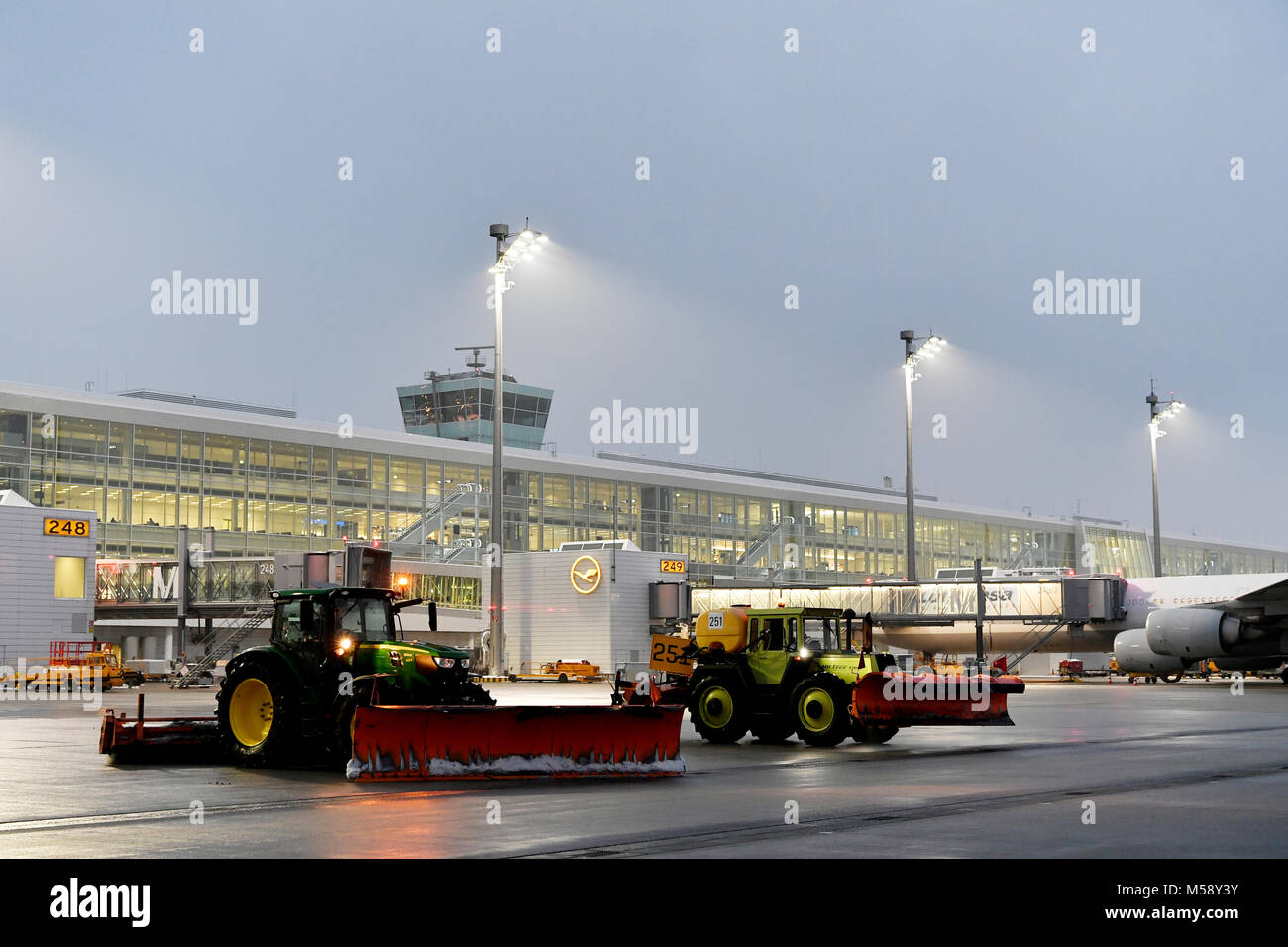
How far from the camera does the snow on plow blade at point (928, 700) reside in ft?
77.9

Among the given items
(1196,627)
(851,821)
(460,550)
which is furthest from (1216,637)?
(460,550)

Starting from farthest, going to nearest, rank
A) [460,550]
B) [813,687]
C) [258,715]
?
[460,550]
[813,687]
[258,715]

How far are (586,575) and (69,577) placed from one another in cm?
2344

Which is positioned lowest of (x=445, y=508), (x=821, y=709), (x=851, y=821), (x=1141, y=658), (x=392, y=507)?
(x=1141, y=658)

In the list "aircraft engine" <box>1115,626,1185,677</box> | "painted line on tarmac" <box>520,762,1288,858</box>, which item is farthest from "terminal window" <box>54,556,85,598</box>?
"painted line on tarmac" <box>520,762,1288,858</box>

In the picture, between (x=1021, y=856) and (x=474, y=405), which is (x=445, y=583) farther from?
(x=1021, y=856)

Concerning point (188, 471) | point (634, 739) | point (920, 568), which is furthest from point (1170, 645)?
point (920, 568)

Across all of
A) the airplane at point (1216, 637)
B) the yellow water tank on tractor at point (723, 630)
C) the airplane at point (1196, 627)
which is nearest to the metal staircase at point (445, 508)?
the airplane at point (1196, 627)

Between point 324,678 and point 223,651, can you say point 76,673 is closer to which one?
point 223,651

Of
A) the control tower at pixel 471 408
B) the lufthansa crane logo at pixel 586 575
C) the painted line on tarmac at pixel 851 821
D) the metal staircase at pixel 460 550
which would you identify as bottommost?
the painted line on tarmac at pixel 851 821

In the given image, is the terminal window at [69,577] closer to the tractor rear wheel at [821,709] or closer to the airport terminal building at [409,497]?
the airport terminal building at [409,497]

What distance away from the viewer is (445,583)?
7519 cm

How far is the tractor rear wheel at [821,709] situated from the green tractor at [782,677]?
0.05 ft

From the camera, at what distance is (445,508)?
9081 cm
